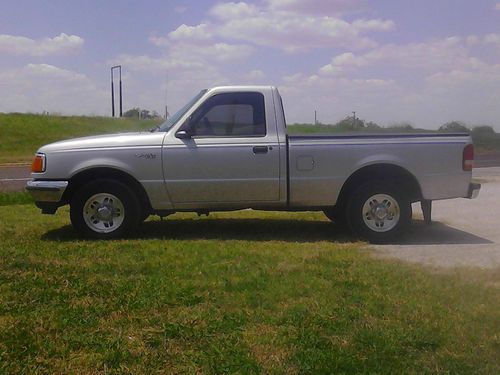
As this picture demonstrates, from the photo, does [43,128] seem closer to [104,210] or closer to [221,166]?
[104,210]

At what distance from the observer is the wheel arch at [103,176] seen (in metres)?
7.23

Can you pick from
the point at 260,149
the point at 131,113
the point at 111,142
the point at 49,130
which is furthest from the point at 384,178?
the point at 131,113

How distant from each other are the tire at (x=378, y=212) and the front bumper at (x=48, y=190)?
11.1ft

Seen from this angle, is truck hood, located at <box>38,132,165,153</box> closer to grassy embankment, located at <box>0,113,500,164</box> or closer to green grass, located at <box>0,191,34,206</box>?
green grass, located at <box>0,191,34,206</box>

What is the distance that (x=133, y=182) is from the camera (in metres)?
7.31

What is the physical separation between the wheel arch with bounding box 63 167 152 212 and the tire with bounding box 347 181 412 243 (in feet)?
8.09

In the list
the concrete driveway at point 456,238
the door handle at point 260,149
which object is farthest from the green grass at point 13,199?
the concrete driveway at point 456,238

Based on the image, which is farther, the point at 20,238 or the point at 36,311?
the point at 20,238

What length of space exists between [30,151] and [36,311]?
29.0m

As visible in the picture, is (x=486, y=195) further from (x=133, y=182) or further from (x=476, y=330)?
(x=476, y=330)

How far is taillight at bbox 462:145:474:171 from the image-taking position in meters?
7.39

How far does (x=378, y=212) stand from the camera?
7430mm

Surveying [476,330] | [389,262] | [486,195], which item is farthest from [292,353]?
[486,195]

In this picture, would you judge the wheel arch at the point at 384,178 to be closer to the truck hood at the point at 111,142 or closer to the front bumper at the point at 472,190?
the front bumper at the point at 472,190
